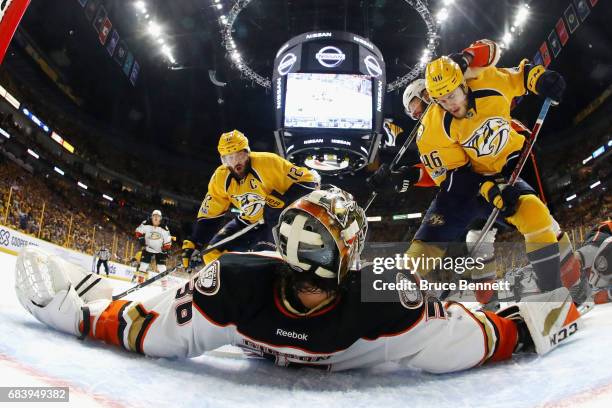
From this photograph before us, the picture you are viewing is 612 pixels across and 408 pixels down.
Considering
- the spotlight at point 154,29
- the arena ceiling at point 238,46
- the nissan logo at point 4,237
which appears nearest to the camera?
the nissan logo at point 4,237

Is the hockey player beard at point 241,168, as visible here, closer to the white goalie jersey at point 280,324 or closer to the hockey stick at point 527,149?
the hockey stick at point 527,149

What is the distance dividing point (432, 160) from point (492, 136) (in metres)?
0.37

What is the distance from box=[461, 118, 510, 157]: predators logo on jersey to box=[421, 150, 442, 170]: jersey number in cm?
23

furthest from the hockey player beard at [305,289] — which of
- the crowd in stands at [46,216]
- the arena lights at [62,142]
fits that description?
the arena lights at [62,142]

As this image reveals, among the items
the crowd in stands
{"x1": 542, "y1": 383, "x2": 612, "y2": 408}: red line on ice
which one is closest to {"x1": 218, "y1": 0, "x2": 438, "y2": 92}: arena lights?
the crowd in stands

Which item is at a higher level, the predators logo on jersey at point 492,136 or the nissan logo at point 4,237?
the predators logo on jersey at point 492,136

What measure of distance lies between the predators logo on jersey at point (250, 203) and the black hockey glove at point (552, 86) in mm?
2215

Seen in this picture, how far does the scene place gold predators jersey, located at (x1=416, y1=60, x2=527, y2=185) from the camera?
2.42 meters

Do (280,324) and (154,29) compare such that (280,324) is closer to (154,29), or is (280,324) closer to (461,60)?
(461,60)

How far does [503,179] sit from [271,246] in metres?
1.82

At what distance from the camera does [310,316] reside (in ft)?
4.54

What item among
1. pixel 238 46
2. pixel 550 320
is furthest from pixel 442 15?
pixel 550 320

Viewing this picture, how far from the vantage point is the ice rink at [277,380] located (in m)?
0.98

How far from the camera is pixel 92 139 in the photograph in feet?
62.0
